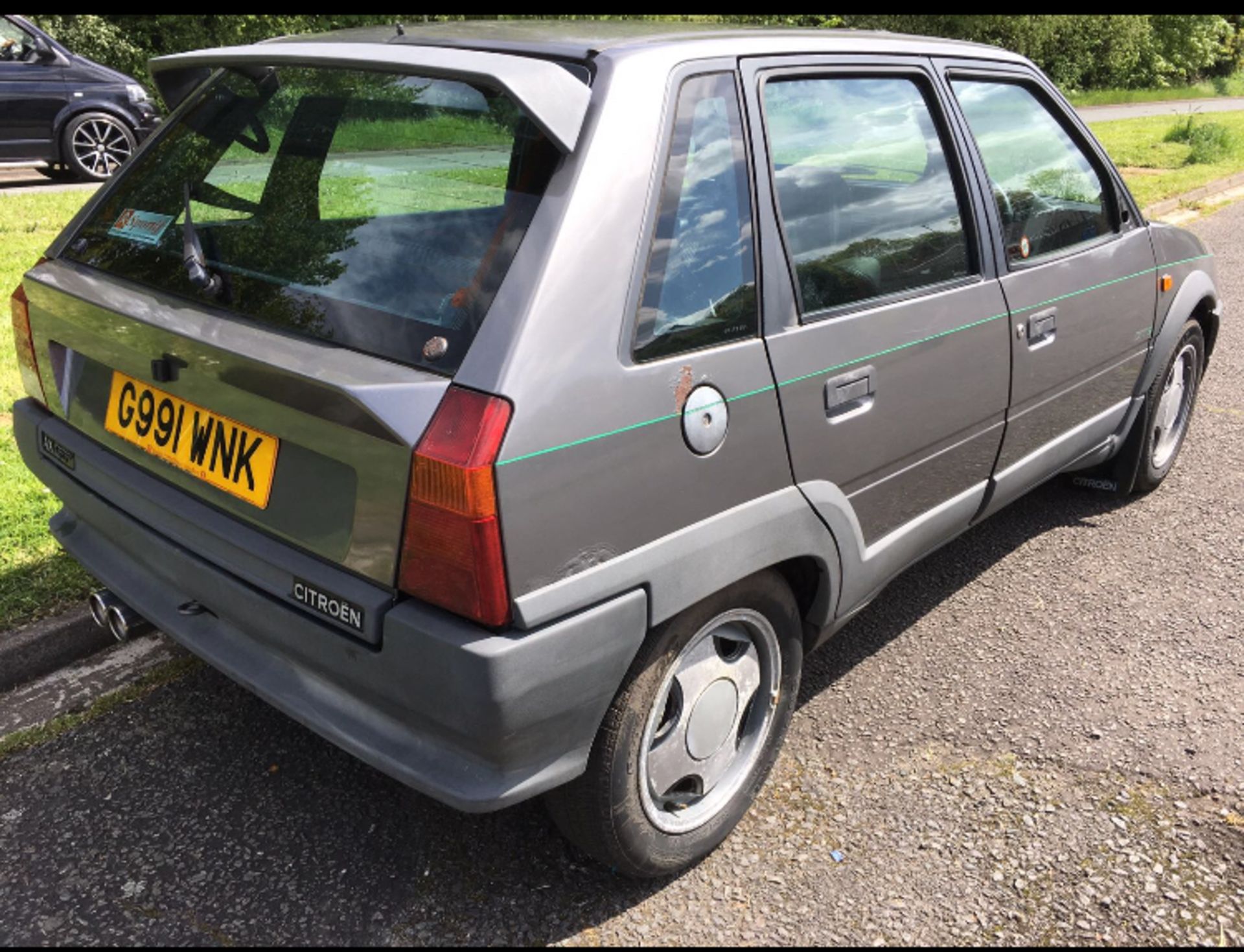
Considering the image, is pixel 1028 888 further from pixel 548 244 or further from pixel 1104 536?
pixel 1104 536

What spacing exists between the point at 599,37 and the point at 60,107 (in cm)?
980

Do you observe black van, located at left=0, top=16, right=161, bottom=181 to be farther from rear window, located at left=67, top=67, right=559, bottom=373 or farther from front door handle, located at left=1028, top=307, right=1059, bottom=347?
front door handle, located at left=1028, top=307, right=1059, bottom=347

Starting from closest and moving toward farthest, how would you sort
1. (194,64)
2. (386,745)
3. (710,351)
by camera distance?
1. (386,745)
2. (710,351)
3. (194,64)

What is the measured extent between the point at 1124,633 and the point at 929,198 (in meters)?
1.63

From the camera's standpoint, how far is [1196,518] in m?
4.45

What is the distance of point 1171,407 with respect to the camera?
4574 millimetres

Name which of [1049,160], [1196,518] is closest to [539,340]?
[1049,160]

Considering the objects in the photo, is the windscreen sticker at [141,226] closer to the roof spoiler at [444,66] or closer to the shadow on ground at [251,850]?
the roof spoiler at [444,66]

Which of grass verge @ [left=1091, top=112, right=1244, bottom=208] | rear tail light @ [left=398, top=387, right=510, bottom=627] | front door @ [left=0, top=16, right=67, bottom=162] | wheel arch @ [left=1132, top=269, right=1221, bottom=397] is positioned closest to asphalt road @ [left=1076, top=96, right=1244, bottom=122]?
grass verge @ [left=1091, top=112, right=1244, bottom=208]

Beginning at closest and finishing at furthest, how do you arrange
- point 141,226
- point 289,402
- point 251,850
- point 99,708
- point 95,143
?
1. point 289,402
2. point 251,850
3. point 141,226
4. point 99,708
5. point 95,143

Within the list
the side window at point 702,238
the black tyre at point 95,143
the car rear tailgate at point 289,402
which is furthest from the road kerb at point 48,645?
the black tyre at point 95,143

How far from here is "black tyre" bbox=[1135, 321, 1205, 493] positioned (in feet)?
14.1

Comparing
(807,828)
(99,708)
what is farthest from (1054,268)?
(99,708)

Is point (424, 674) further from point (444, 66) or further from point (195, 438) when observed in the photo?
point (444, 66)
